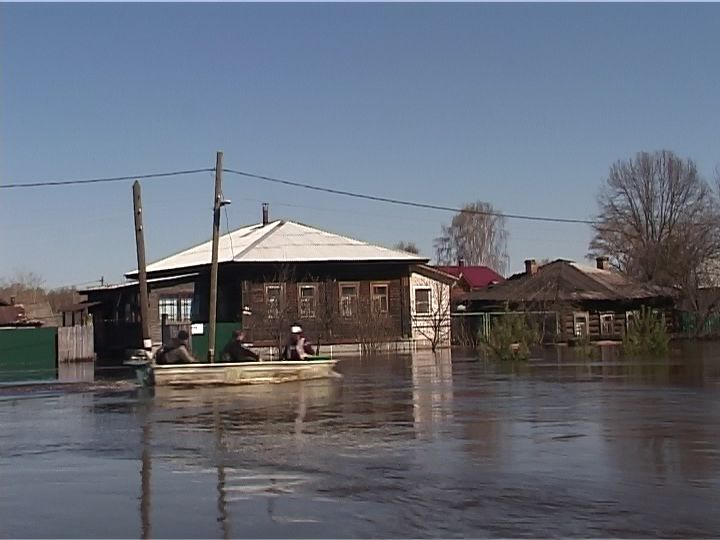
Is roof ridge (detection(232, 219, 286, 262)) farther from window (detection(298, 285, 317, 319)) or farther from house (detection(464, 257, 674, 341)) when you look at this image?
house (detection(464, 257, 674, 341))

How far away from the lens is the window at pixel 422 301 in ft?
182

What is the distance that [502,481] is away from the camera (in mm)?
10703

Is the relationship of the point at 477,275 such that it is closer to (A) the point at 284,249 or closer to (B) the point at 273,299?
(A) the point at 284,249

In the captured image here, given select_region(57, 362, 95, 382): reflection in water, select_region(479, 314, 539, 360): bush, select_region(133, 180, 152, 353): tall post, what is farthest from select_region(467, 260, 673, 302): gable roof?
select_region(133, 180, 152, 353): tall post

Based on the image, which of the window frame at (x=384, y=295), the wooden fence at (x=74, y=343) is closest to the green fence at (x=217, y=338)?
the wooden fence at (x=74, y=343)

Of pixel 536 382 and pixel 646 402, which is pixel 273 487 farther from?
pixel 536 382

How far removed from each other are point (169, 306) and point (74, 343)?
7016 millimetres

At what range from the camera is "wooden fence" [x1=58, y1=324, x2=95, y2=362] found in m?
46.2

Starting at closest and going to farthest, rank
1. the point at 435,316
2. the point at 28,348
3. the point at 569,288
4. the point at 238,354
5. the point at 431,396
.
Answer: the point at 431,396 → the point at 238,354 → the point at 28,348 → the point at 435,316 → the point at 569,288

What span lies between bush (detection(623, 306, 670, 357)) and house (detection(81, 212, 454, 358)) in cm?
1604

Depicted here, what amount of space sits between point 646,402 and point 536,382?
681 cm

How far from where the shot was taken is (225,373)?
2502cm

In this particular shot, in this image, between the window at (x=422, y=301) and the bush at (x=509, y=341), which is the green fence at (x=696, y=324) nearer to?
the window at (x=422, y=301)

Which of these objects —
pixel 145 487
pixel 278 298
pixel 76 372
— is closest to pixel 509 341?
pixel 76 372
